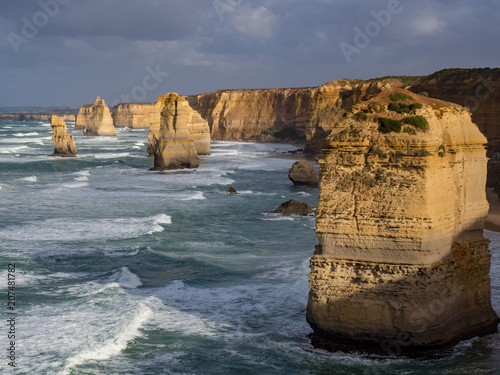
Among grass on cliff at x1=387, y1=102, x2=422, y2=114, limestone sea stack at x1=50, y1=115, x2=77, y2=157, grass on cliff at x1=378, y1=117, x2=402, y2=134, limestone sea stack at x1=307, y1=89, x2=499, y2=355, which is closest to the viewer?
limestone sea stack at x1=307, y1=89, x2=499, y2=355

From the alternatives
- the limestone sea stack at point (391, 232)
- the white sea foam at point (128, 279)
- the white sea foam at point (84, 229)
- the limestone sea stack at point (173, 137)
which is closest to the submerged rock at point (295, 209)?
the white sea foam at point (84, 229)

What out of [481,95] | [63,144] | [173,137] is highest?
[481,95]

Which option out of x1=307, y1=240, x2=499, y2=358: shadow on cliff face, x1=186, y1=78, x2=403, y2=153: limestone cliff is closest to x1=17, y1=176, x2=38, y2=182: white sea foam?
x1=307, y1=240, x2=499, y2=358: shadow on cliff face

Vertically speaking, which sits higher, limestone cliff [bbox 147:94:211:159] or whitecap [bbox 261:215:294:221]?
limestone cliff [bbox 147:94:211:159]

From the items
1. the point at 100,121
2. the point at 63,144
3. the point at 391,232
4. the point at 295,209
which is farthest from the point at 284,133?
the point at 391,232

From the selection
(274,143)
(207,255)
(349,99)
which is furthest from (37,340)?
(274,143)

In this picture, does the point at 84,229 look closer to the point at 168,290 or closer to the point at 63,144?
the point at 168,290

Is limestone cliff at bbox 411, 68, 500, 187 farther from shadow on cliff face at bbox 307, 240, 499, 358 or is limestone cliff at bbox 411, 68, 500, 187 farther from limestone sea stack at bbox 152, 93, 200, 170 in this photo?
shadow on cliff face at bbox 307, 240, 499, 358
